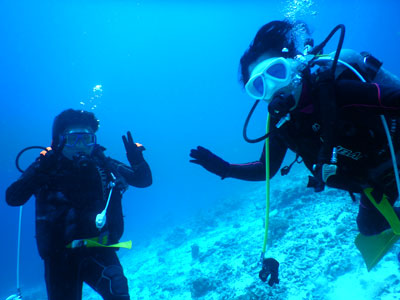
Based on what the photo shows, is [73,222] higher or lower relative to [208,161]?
lower

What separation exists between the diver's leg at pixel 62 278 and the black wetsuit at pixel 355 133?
11.3 feet

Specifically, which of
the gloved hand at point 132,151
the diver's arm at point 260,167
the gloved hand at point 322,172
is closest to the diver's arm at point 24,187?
the gloved hand at point 132,151

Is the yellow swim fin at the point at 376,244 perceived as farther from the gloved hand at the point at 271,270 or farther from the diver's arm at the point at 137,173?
the diver's arm at the point at 137,173

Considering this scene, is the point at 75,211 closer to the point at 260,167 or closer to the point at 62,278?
the point at 62,278

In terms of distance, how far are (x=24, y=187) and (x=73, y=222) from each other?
947 millimetres

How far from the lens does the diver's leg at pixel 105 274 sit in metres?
3.25

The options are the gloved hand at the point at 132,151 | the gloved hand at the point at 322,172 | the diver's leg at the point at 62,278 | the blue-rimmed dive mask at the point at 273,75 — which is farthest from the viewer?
the gloved hand at the point at 132,151

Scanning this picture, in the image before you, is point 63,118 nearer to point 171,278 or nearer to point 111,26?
point 171,278

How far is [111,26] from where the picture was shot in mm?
66062

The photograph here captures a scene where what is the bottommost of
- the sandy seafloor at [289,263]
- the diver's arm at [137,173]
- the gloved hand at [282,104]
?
the sandy seafloor at [289,263]

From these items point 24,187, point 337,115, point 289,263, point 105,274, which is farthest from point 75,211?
point 289,263

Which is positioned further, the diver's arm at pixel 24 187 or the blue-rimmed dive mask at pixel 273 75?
the diver's arm at pixel 24 187

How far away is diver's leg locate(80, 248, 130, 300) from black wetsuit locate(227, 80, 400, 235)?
2.92 metres

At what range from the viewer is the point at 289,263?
6.42 m
